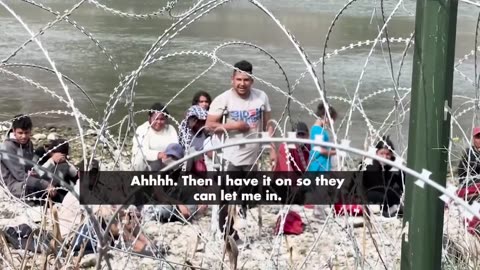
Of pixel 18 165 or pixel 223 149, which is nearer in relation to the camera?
pixel 223 149

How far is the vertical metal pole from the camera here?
7.55 ft

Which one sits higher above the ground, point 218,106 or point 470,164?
point 218,106

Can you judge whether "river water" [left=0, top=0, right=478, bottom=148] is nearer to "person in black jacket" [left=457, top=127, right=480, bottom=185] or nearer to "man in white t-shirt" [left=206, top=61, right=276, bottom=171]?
"man in white t-shirt" [left=206, top=61, right=276, bottom=171]

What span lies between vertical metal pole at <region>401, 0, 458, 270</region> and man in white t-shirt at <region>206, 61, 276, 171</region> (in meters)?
2.67

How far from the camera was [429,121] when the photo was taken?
2.35 metres

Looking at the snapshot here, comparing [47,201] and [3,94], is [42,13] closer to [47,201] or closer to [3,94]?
[3,94]

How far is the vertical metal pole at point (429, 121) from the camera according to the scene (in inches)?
90.6

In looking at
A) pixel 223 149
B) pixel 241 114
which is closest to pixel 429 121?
pixel 223 149

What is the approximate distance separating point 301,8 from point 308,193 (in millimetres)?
21434

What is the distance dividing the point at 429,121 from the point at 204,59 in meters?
14.3

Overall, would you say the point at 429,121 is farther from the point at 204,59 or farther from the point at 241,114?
the point at 204,59

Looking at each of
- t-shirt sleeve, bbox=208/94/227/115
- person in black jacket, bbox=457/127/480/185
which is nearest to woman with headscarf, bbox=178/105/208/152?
t-shirt sleeve, bbox=208/94/227/115

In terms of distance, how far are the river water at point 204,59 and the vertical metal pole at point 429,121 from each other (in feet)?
17.4

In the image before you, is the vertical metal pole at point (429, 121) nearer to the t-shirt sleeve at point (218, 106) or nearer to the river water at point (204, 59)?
the t-shirt sleeve at point (218, 106)
